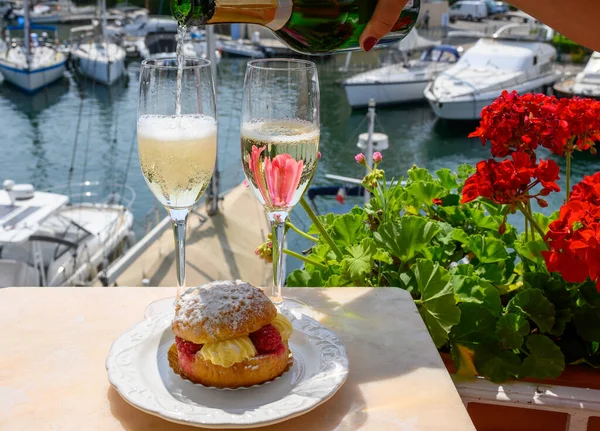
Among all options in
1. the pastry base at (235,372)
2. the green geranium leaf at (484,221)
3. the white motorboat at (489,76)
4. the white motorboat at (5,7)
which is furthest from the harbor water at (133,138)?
the pastry base at (235,372)

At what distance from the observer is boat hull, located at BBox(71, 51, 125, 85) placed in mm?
20453

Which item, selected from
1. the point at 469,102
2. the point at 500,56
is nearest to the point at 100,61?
the point at 469,102

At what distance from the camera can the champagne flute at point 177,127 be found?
3.30 ft

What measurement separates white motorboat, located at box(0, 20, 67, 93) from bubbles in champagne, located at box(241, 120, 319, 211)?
1966 cm

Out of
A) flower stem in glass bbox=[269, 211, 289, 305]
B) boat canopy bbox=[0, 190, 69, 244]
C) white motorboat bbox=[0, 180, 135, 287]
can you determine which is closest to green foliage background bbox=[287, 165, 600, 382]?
flower stem in glass bbox=[269, 211, 289, 305]

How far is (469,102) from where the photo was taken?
58.1 feet

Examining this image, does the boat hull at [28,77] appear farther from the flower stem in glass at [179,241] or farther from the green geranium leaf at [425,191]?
the flower stem in glass at [179,241]

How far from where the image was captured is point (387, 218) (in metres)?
1.36

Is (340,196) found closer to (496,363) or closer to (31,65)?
(496,363)

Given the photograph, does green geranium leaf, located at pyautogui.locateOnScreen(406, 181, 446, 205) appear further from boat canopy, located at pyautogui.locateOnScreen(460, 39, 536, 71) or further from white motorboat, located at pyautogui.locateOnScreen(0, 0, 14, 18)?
white motorboat, located at pyautogui.locateOnScreen(0, 0, 14, 18)

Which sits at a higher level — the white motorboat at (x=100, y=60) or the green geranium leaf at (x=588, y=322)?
the green geranium leaf at (x=588, y=322)

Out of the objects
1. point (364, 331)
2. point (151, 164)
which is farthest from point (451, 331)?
point (151, 164)

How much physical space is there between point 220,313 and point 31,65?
2106 centimetres

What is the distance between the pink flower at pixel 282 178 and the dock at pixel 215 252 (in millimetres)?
7376
